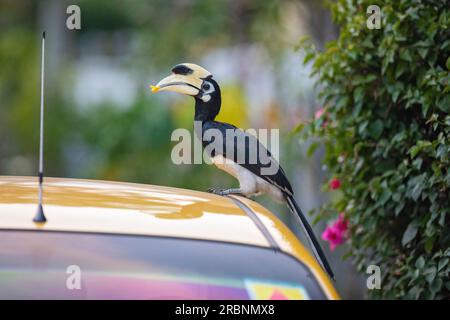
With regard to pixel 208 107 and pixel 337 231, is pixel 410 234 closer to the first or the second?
pixel 337 231

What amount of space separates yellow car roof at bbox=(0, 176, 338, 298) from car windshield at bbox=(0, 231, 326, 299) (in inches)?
1.6

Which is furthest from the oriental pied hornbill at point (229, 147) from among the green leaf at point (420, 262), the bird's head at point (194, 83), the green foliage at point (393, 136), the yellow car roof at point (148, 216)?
the yellow car roof at point (148, 216)

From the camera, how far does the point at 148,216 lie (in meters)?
2.38

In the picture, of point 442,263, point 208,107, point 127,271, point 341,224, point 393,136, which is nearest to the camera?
point 127,271

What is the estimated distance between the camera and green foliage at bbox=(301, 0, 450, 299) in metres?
3.67

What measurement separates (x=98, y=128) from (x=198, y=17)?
3.74 metres

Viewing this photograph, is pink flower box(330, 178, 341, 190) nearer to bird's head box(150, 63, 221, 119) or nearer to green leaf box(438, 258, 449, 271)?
bird's head box(150, 63, 221, 119)

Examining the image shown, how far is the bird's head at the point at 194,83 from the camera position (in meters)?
4.07

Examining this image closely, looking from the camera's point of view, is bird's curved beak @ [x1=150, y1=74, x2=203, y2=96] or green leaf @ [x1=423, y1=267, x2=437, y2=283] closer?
green leaf @ [x1=423, y1=267, x2=437, y2=283]

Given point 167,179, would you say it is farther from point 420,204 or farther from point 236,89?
point 420,204

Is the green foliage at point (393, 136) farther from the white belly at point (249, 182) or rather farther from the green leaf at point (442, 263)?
the white belly at point (249, 182)

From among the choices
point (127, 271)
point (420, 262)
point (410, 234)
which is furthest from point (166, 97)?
point (127, 271)

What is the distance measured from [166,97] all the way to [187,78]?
9.65m

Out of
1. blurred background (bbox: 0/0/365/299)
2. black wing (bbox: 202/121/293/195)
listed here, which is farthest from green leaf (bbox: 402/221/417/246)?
blurred background (bbox: 0/0/365/299)
